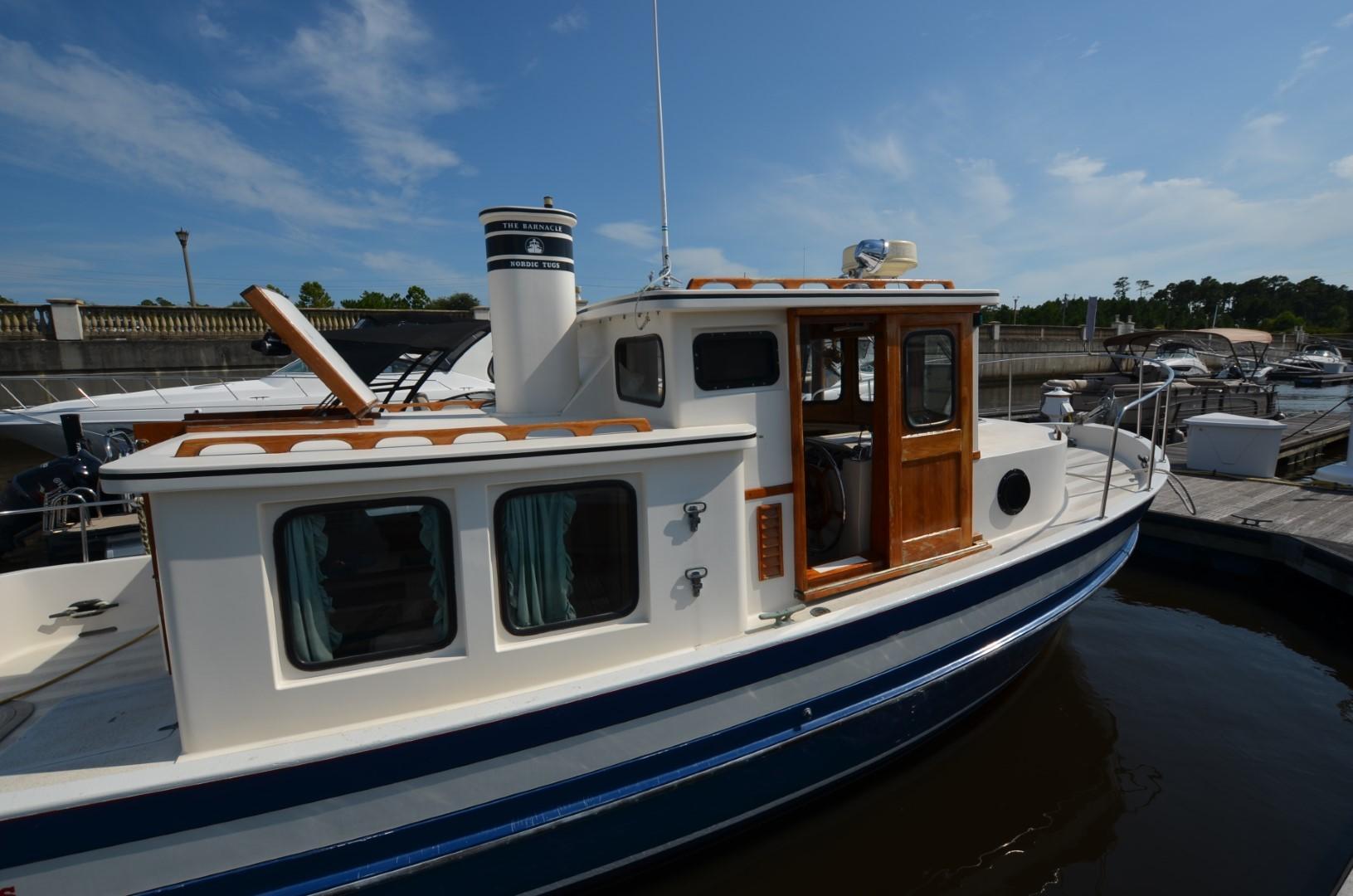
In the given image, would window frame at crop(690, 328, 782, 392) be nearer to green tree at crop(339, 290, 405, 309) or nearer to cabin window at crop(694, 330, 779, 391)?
cabin window at crop(694, 330, 779, 391)

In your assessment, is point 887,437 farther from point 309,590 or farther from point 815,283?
point 309,590

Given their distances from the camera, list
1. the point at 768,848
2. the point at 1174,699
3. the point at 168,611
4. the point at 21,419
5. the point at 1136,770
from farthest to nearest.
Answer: the point at 21,419, the point at 1174,699, the point at 1136,770, the point at 768,848, the point at 168,611

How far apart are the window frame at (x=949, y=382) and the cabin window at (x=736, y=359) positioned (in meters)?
0.93

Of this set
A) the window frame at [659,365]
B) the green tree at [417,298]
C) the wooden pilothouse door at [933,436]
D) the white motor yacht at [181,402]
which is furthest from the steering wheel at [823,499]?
the green tree at [417,298]

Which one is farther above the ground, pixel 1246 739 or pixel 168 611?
pixel 168 611

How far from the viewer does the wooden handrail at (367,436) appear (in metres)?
2.74

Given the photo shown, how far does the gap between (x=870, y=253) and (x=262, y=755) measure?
4.86 meters

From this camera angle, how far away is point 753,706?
11.5 feet

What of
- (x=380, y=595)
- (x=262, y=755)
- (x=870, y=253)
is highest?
(x=870, y=253)

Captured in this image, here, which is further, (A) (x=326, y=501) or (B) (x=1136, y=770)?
(B) (x=1136, y=770)

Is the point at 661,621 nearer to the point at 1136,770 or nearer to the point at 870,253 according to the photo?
the point at 870,253

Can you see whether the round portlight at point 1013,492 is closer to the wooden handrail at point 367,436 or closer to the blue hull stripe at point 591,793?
the blue hull stripe at point 591,793

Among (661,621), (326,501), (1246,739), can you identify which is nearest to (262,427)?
(326,501)

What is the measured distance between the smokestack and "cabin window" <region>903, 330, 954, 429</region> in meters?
2.36
